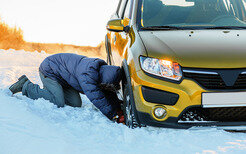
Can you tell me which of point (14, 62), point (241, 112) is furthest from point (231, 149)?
point (14, 62)

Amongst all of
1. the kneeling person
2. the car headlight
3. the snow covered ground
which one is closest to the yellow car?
the car headlight

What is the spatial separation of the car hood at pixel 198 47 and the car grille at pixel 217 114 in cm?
40

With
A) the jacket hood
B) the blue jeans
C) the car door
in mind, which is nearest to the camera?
the jacket hood

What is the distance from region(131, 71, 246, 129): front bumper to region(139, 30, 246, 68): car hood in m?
0.20

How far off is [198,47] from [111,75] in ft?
3.55

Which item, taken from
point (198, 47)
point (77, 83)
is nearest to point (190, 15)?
point (198, 47)

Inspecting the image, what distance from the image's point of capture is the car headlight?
301cm

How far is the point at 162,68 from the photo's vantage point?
3.07m

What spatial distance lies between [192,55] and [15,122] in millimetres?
1825

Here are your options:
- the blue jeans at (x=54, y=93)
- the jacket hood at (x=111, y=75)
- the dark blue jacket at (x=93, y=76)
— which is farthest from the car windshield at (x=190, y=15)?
the blue jeans at (x=54, y=93)

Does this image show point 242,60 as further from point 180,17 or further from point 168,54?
point 180,17

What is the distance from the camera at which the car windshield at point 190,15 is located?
3.93 metres

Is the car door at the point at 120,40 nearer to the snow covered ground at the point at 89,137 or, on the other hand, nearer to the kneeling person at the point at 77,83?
the kneeling person at the point at 77,83

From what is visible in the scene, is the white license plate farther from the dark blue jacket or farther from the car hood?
the dark blue jacket
